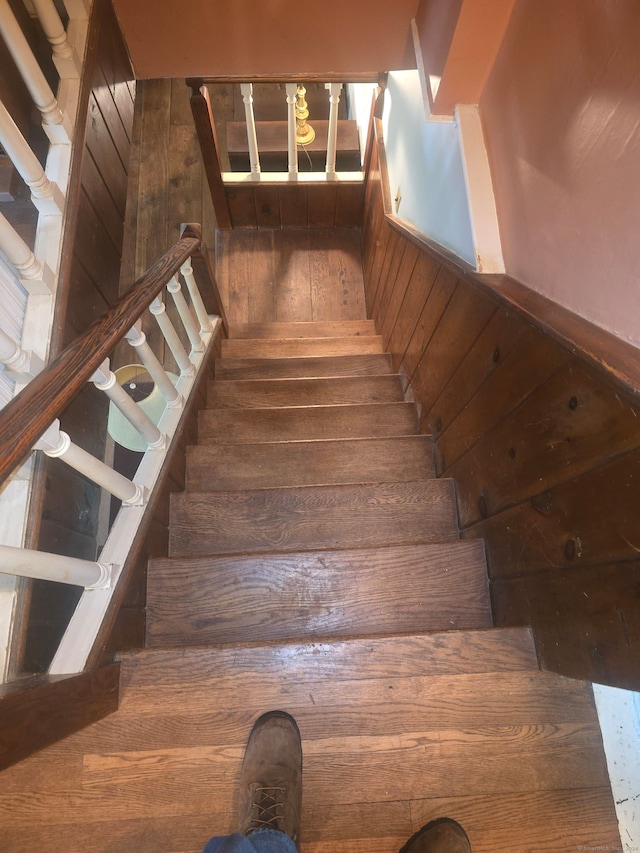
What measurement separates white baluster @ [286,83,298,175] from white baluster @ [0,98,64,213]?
5.59 feet

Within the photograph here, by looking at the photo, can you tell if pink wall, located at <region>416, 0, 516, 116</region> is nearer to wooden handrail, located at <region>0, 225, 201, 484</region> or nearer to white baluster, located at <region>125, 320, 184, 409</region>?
wooden handrail, located at <region>0, 225, 201, 484</region>

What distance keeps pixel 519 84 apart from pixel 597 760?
1529 mm

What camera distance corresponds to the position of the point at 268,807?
951 millimetres

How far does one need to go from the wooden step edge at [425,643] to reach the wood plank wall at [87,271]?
0.26m

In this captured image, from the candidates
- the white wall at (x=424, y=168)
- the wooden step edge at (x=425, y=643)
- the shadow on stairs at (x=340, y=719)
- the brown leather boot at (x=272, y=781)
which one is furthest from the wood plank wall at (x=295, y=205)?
the brown leather boot at (x=272, y=781)

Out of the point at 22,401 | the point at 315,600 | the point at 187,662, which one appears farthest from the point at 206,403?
the point at 22,401

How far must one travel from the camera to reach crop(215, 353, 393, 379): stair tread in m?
2.28

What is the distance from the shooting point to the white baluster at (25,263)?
95 cm

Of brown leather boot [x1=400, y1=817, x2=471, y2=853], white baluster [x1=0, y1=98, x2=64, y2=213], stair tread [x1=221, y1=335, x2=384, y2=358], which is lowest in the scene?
brown leather boot [x1=400, y1=817, x2=471, y2=853]

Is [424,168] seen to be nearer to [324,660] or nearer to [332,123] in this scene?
[332,123]

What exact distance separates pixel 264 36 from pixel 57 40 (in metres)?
0.95

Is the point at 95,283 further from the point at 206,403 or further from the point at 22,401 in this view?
the point at 22,401

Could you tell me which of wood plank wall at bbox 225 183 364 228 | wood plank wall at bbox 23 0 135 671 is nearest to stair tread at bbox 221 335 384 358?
wood plank wall at bbox 23 0 135 671

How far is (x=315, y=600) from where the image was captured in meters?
1.27
